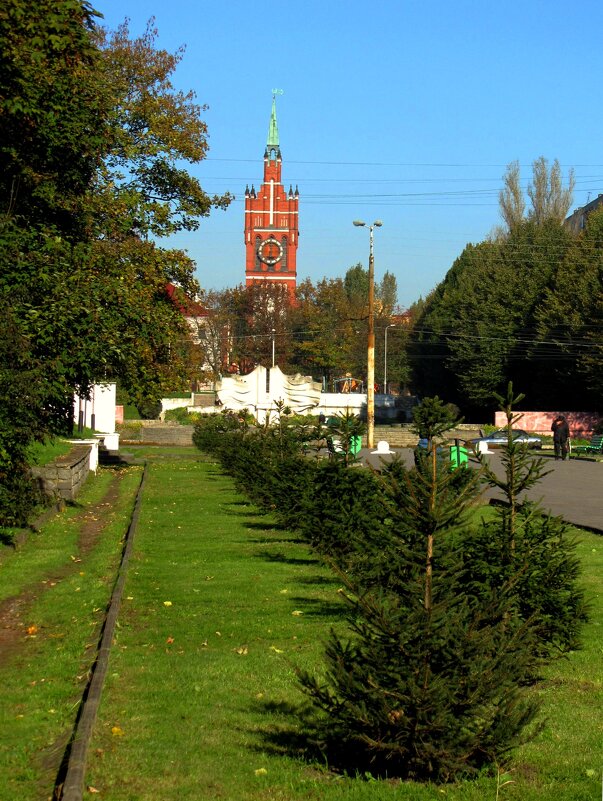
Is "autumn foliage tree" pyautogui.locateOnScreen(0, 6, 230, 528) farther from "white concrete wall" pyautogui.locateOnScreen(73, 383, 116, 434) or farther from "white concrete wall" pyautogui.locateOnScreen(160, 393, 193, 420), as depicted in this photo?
"white concrete wall" pyautogui.locateOnScreen(160, 393, 193, 420)

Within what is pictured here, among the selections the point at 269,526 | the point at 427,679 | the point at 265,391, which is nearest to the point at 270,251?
the point at 265,391

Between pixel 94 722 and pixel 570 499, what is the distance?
1939cm

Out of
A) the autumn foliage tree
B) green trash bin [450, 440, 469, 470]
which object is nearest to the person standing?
the autumn foliage tree

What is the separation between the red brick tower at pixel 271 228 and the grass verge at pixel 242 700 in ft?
523

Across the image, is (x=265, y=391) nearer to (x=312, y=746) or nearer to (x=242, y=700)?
(x=242, y=700)

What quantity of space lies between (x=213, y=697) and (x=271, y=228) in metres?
168

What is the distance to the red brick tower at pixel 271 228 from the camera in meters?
172

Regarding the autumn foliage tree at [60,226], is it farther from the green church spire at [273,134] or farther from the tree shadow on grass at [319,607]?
Answer: the green church spire at [273,134]

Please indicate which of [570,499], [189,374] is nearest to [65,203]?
[189,374]

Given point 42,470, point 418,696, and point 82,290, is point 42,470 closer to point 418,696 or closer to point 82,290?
point 82,290

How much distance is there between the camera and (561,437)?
1757 inches

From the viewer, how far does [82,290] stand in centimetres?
1916

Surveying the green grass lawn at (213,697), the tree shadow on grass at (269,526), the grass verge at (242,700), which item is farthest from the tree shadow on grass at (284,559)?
the tree shadow on grass at (269,526)

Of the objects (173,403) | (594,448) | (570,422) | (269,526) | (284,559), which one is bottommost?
(594,448)
